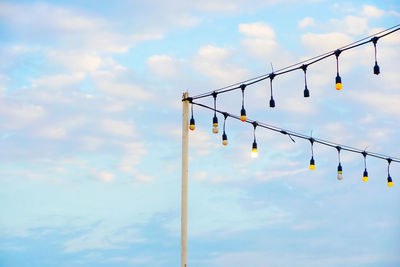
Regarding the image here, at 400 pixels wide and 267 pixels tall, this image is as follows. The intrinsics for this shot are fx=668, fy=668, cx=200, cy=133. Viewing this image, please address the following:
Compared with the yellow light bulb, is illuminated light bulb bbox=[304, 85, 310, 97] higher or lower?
higher

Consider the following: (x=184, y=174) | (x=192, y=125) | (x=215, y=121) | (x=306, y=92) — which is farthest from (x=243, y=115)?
(x=184, y=174)

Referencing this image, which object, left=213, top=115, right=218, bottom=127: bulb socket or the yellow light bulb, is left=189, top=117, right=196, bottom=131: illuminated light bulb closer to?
left=213, top=115, right=218, bottom=127: bulb socket

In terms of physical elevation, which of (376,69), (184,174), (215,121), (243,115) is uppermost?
(376,69)

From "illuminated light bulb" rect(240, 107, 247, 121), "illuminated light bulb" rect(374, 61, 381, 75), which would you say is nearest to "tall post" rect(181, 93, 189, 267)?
"illuminated light bulb" rect(240, 107, 247, 121)

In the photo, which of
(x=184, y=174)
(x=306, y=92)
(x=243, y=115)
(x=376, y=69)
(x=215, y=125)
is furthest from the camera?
(x=184, y=174)

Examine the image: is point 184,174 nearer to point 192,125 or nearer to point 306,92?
point 192,125

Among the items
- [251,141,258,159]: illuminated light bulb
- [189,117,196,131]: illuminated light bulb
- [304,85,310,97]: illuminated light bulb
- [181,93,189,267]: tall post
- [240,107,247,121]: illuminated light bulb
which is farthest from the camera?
[189,117,196,131]: illuminated light bulb

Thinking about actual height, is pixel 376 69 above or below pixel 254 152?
above

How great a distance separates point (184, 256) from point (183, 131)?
11.4ft

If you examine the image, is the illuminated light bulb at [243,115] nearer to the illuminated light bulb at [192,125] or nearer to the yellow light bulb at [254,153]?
the yellow light bulb at [254,153]

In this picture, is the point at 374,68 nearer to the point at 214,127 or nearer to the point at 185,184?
the point at 214,127

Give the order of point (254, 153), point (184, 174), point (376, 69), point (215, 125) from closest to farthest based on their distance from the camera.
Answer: point (376, 69)
point (215, 125)
point (254, 153)
point (184, 174)

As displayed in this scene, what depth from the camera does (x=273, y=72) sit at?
A: 1716 centimetres

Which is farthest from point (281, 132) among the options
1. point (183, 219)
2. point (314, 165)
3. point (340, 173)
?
point (183, 219)
